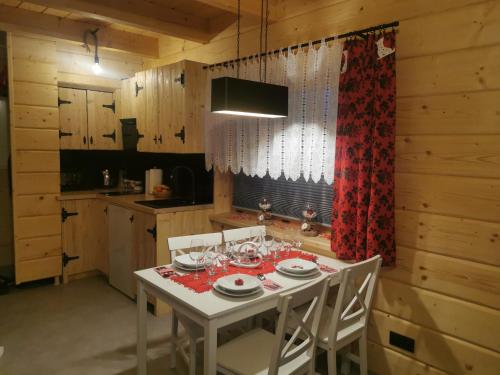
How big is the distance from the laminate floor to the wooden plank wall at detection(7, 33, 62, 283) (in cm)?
40

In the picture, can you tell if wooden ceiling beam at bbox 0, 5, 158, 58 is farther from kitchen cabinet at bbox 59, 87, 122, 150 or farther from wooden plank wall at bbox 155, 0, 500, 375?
wooden plank wall at bbox 155, 0, 500, 375

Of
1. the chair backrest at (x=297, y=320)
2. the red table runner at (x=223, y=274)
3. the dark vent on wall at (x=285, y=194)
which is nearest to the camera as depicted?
the chair backrest at (x=297, y=320)

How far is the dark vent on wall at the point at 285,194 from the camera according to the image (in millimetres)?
2933

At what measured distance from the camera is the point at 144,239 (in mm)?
3396

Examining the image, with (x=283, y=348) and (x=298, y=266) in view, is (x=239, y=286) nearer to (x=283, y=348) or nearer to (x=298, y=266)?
(x=283, y=348)

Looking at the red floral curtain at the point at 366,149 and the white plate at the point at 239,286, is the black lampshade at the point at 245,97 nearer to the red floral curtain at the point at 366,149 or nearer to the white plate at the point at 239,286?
the red floral curtain at the point at 366,149

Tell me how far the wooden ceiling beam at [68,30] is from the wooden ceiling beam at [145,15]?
68 cm

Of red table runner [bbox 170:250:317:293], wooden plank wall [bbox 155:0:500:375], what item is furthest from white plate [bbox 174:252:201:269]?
wooden plank wall [bbox 155:0:500:375]

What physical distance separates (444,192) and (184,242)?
163cm

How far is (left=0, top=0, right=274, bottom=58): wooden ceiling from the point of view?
300 centimetres

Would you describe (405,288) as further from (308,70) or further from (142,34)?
(142,34)

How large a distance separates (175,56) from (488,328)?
3721 mm

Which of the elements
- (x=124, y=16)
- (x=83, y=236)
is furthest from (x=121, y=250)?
(x=124, y=16)

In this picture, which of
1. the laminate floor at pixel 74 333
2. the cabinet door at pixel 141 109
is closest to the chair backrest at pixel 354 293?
the laminate floor at pixel 74 333
